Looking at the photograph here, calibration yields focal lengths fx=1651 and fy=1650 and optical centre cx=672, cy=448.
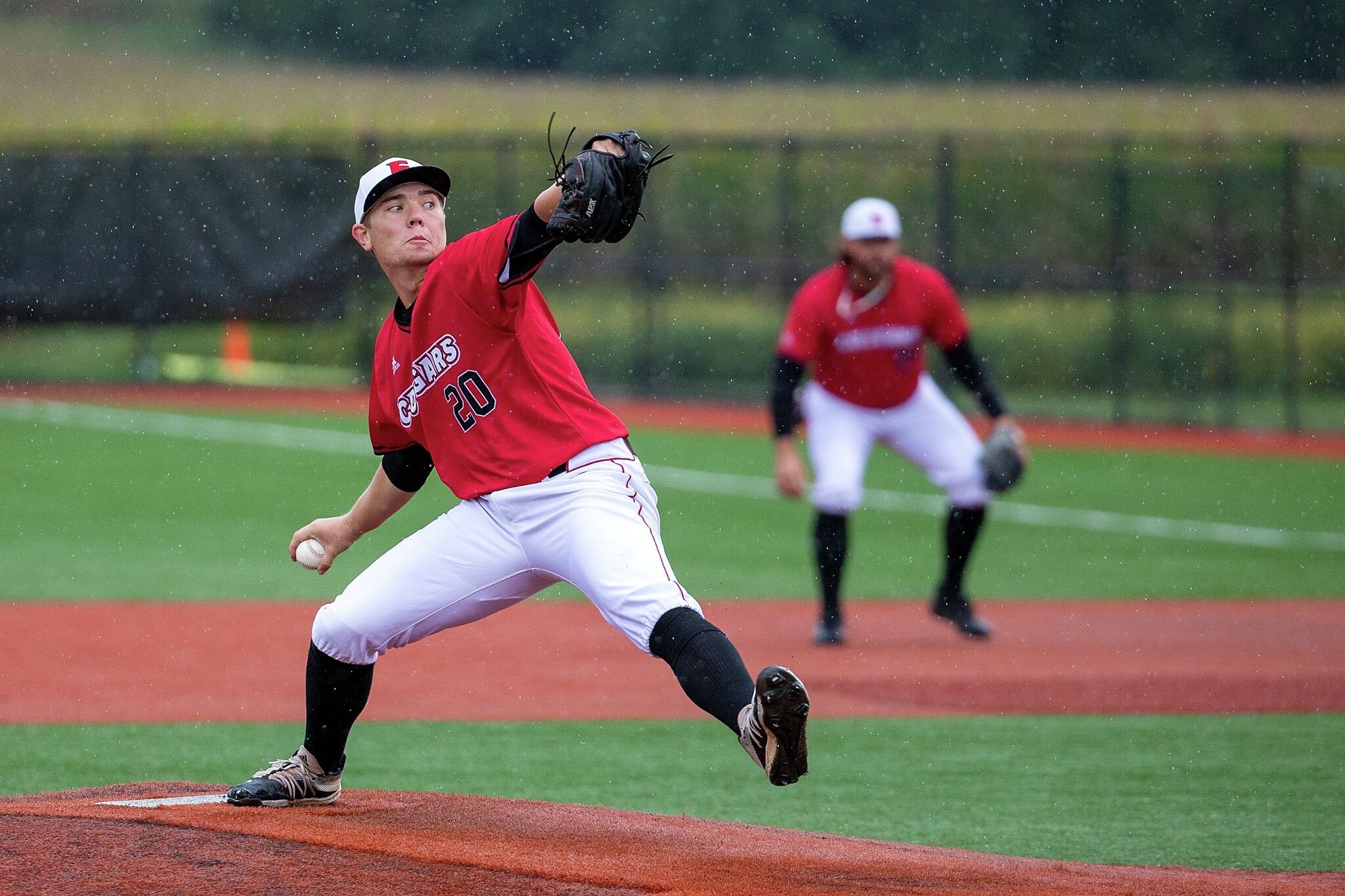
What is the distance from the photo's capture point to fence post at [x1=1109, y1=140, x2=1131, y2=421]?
2034 cm

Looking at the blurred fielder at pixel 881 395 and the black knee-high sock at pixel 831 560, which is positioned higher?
the blurred fielder at pixel 881 395

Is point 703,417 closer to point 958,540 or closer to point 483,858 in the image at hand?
point 958,540

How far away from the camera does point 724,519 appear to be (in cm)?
1264

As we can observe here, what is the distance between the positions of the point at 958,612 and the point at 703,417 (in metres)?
12.3

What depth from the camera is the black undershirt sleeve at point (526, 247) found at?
155 inches

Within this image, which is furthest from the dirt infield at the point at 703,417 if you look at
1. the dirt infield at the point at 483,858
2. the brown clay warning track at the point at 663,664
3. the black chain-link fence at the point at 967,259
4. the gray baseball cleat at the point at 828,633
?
the dirt infield at the point at 483,858

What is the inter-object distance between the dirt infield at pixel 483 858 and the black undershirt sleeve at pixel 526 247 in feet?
4.51

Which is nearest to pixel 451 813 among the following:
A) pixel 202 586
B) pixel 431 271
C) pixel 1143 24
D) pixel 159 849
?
pixel 159 849

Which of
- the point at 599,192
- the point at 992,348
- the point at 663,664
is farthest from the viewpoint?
the point at 992,348

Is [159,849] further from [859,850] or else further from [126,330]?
[126,330]

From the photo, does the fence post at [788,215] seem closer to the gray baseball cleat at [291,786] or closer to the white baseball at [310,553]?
the white baseball at [310,553]

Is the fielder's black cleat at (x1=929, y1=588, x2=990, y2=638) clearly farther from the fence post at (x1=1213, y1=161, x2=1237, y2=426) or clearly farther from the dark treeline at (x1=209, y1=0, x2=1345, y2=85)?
the dark treeline at (x1=209, y1=0, x2=1345, y2=85)

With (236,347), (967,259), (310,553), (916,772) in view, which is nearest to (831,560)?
(916,772)

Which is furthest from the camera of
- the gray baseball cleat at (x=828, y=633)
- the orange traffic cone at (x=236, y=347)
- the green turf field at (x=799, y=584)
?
the orange traffic cone at (x=236, y=347)
